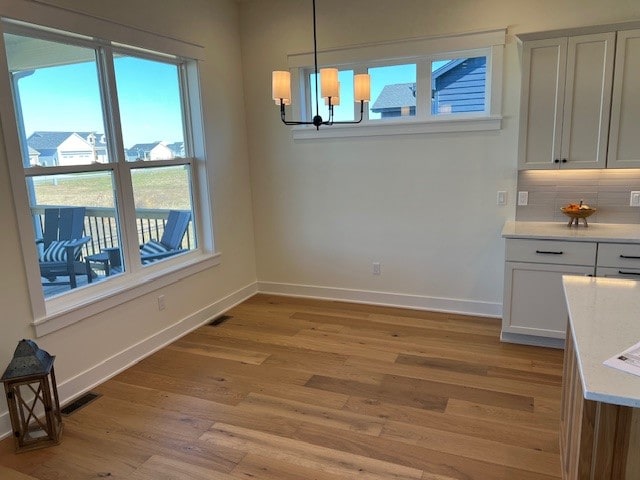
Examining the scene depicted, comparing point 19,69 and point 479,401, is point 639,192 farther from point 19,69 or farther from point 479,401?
point 19,69

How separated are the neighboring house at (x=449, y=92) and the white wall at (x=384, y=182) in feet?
0.77

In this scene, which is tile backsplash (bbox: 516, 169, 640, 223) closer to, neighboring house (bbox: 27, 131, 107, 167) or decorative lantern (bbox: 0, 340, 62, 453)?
neighboring house (bbox: 27, 131, 107, 167)

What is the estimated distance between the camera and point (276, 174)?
477 centimetres

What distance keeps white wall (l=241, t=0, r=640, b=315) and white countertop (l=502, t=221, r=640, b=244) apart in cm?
34

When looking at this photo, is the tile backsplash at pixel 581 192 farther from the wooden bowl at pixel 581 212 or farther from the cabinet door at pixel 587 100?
the cabinet door at pixel 587 100

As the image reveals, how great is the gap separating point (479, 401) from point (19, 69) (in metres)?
3.35

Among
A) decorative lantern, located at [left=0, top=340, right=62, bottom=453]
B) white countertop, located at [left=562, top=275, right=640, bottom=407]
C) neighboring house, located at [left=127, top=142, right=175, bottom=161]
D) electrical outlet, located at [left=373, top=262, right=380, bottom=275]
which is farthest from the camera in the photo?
electrical outlet, located at [left=373, top=262, right=380, bottom=275]

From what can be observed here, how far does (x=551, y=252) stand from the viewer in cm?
337

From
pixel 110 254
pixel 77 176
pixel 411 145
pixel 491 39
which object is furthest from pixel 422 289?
pixel 77 176

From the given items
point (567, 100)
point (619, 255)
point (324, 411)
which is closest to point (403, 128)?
point (567, 100)

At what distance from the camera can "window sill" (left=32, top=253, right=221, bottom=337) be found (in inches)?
113

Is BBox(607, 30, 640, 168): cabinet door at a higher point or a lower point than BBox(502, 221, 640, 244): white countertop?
higher

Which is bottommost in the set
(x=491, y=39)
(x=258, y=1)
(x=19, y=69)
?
(x=19, y=69)

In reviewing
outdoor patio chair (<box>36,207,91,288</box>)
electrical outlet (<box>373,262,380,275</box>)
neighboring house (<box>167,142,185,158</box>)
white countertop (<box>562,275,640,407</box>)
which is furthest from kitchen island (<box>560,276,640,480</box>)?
neighboring house (<box>167,142,185,158</box>)
